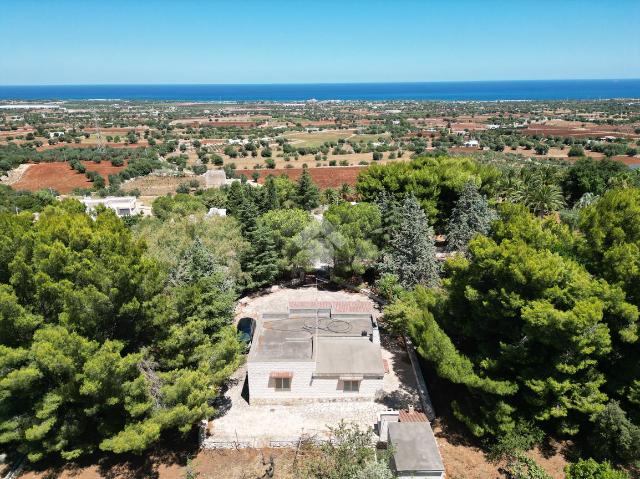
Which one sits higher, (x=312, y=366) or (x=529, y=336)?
(x=529, y=336)

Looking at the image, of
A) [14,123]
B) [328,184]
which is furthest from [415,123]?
[14,123]

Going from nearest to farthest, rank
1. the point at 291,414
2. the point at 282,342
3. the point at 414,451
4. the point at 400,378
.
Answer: the point at 414,451, the point at 291,414, the point at 282,342, the point at 400,378

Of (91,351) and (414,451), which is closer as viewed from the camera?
(91,351)

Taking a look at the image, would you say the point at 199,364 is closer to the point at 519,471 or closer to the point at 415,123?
the point at 519,471

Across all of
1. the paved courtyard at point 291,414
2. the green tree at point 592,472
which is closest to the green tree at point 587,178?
the paved courtyard at point 291,414

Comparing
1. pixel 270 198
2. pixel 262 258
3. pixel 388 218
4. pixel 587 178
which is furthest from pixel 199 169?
pixel 587 178

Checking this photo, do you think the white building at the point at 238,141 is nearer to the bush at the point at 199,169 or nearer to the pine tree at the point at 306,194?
the bush at the point at 199,169

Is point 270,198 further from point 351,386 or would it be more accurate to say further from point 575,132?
point 575,132

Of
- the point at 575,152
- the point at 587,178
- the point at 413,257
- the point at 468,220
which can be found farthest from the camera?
the point at 575,152
